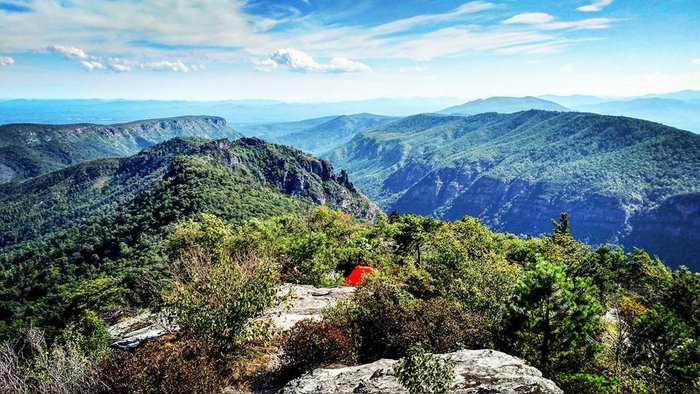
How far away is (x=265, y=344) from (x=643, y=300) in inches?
1842

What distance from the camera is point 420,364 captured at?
14.2m

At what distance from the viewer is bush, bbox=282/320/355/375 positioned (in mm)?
20219

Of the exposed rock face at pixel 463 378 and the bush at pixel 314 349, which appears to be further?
the bush at pixel 314 349

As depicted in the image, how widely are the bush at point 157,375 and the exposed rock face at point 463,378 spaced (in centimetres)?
364

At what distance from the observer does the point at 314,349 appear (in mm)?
20266

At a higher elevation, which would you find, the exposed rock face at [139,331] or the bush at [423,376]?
the bush at [423,376]

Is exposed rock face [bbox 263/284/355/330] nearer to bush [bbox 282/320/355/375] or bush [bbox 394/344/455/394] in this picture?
bush [bbox 282/320/355/375]

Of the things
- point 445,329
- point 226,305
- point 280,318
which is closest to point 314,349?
point 226,305

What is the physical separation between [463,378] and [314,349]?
735 cm

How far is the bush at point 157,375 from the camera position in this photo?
15.9m

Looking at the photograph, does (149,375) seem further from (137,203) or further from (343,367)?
(137,203)

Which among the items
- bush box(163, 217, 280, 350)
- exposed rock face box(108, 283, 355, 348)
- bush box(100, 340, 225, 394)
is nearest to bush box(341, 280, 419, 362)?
exposed rock face box(108, 283, 355, 348)

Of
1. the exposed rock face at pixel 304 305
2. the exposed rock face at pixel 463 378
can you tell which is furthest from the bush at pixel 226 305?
the exposed rock face at pixel 304 305

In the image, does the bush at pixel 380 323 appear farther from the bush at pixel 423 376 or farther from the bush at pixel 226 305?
the bush at pixel 423 376
